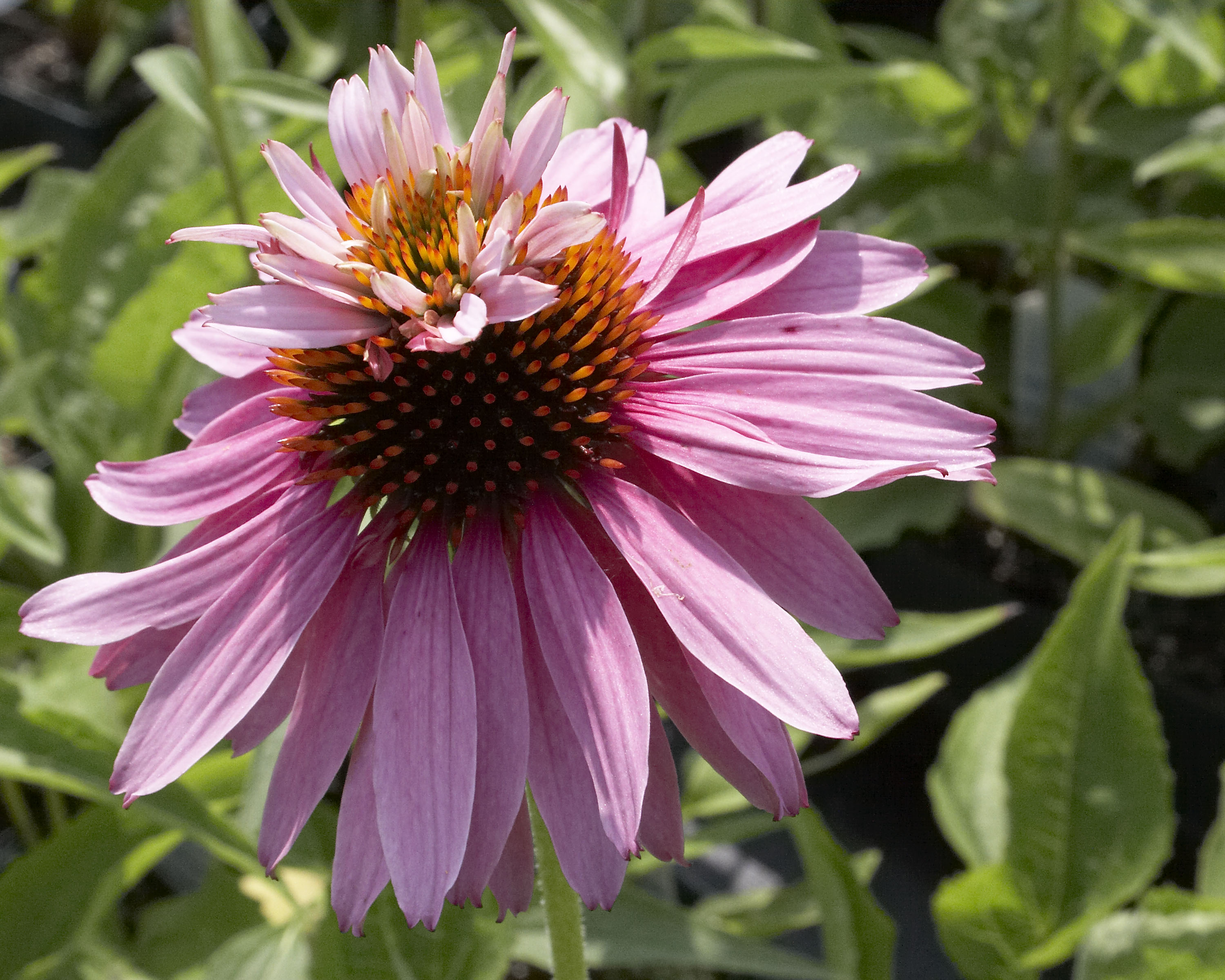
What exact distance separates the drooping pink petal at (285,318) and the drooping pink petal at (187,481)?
2.4 inches

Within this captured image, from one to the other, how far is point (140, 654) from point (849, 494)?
0.65 m

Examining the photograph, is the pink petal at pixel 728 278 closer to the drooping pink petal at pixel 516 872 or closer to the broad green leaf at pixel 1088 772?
the drooping pink petal at pixel 516 872

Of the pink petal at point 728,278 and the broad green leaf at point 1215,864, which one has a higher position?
the pink petal at point 728,278

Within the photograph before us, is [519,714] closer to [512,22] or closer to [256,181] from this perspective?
[256,181]

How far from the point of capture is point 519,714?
341 millimetres

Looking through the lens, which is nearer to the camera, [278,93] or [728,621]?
[728,621]

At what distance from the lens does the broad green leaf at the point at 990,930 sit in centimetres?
60

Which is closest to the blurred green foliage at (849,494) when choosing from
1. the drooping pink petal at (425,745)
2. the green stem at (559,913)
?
the green stem at (559,913)

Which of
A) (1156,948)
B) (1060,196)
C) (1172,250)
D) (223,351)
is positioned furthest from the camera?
(1060,196)

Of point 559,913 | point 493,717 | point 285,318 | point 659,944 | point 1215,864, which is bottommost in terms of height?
point 1215,864

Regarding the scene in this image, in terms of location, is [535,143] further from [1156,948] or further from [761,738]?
[1156,948]

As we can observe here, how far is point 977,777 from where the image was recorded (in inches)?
29.6

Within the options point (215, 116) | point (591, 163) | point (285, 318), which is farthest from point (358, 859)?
point (215, 116)

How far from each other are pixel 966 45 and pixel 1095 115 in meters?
0.16
